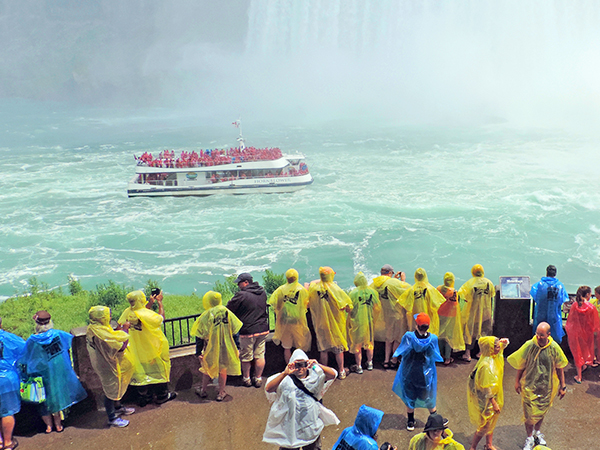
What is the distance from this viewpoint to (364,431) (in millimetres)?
4074

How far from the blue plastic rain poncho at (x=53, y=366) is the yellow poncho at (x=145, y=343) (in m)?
0.60

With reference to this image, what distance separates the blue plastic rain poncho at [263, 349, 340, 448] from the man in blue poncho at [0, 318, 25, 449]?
102 inches

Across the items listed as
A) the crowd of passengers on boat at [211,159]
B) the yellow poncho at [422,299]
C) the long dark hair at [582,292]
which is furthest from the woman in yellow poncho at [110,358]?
the crowd of passengers on boat at [211,159]

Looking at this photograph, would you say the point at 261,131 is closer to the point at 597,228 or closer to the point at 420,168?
the point at 420,168

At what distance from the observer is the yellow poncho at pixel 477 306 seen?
712cm

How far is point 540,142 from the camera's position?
6038 cm

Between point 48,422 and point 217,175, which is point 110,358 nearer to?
point 48,422

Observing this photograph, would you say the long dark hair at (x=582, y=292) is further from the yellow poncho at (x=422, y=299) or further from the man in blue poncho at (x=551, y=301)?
the yellow poncho at (x=422, y=299)

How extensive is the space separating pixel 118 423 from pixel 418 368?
10.4 ft

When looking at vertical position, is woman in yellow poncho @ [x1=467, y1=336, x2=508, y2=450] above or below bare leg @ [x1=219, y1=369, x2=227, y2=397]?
above

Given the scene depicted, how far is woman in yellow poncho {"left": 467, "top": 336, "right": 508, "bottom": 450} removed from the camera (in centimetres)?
544

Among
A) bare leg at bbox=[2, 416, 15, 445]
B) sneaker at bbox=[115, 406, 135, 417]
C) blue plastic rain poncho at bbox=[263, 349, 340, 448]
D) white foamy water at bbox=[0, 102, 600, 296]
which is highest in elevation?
blue plastic rain poncho at bbox=[263, 349, 340, 448]

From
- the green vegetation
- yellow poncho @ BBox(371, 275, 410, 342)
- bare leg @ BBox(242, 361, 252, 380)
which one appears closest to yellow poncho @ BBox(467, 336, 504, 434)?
yellow poncho @ BBox(371, 275, 410, 342)

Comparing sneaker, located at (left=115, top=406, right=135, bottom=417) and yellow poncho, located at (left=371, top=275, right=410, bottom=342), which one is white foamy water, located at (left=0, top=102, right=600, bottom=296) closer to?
yellow poncho, located at (left=371, top=275, right=410, bottom=342)
